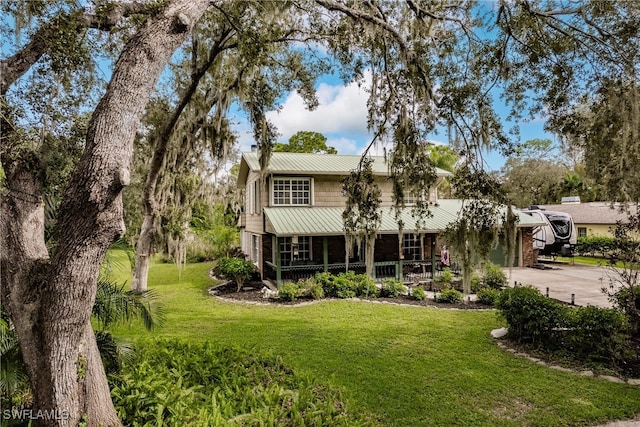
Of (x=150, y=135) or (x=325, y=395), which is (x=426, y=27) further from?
(x=150, y=135)

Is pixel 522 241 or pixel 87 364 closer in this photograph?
pixel 87 364

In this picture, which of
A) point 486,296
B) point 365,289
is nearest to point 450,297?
point 486,296

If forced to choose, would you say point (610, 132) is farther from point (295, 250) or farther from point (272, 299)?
point (295, 250)

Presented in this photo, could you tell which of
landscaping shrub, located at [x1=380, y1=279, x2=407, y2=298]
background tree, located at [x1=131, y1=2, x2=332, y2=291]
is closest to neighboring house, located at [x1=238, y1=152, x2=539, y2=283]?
landscaping shrub, located at [x1=380, y1=279, x2=407, y2=298]

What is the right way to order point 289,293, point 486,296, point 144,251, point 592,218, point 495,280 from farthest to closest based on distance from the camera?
1. point 592,218
2. point 495,280
3. point 289,293
4. point 486,296
5. point 144,251

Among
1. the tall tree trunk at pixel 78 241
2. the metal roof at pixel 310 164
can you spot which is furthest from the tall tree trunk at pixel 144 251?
the tall tree trunk at pixel 78 241

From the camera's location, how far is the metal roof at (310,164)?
576 inches

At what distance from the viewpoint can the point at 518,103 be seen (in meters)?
6.46

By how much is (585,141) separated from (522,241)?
1441cm

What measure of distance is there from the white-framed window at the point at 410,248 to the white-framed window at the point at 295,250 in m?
4.75

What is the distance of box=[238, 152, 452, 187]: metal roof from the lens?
14641 mm

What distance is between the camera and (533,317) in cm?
→ 720

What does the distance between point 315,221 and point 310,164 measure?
317cm

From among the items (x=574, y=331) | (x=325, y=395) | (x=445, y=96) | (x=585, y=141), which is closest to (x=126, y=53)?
(x=325, y=395)
